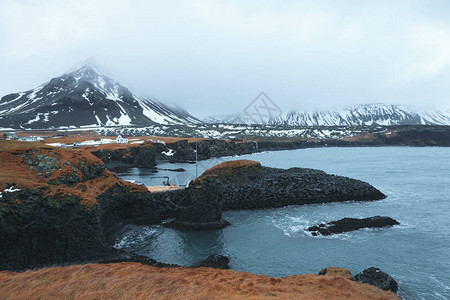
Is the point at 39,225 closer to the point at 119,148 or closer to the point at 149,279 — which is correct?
the point at 149,279

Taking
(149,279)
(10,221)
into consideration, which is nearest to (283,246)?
(149,279)

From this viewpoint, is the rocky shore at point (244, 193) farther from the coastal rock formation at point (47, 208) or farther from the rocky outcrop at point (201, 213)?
the coastal rock formation at point (47, 208)

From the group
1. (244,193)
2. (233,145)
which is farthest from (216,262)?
(233,145)

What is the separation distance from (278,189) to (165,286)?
3083 cm

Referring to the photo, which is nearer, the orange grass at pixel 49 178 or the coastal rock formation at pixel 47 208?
the coastal rock formation at pixel 47 208

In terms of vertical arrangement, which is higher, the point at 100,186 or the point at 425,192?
the point at 100,186

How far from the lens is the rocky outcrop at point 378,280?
616 inches

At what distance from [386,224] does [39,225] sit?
32.0 meters

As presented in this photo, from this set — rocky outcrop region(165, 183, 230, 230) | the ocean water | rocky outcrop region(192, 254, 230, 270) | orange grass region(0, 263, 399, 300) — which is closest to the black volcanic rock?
rocky outcrop region(165, 183, 230, 230)

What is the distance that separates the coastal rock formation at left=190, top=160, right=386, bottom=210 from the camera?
38.3 meters

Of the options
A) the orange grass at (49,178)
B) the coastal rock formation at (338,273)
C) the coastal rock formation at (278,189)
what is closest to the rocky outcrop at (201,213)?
the coastal rock formation at (278,189)

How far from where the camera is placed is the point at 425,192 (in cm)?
4322

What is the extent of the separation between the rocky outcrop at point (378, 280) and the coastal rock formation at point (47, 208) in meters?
18.7

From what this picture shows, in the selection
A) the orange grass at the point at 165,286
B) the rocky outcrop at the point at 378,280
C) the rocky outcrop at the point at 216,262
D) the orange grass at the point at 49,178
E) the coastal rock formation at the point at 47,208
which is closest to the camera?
the orange grass at the point at 165,286
